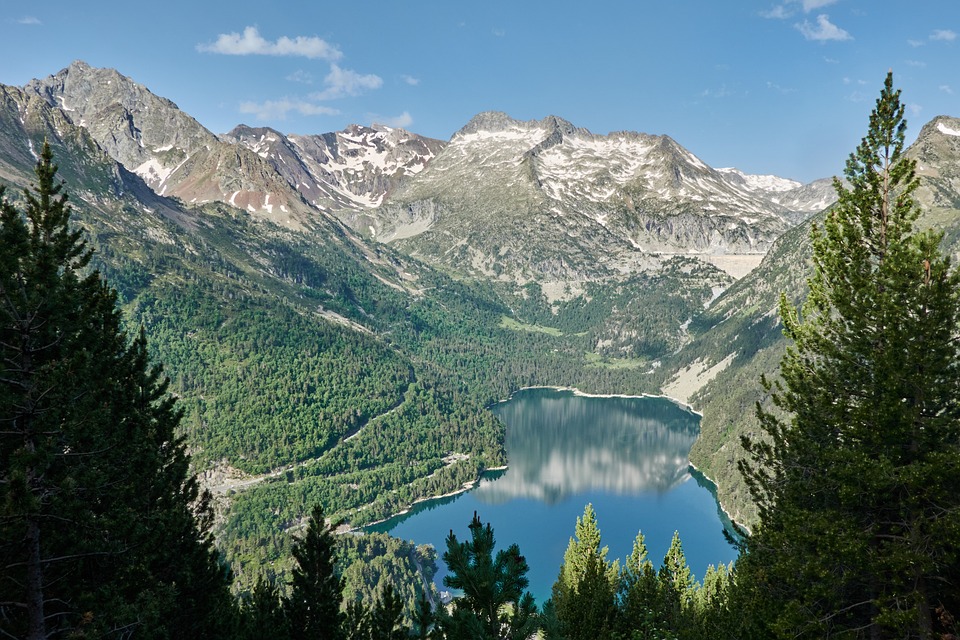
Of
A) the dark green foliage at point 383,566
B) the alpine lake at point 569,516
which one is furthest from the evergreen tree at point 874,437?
the alpine lake at point 569,516

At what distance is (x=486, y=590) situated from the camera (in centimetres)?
1280

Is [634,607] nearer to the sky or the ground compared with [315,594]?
nearer to the ground

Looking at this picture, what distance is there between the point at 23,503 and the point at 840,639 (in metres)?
20.5

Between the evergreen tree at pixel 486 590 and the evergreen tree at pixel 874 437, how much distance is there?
8419 millimetres

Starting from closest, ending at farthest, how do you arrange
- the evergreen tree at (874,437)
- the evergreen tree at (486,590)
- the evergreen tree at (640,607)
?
the evergreen tree at (486,590)
the evergreen tree at (874,437)
the evergreen tree at (640,607)

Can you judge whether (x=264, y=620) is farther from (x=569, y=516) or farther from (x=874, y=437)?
(x=569, y=516)

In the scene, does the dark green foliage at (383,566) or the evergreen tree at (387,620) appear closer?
the evergreen tree at (387,620)

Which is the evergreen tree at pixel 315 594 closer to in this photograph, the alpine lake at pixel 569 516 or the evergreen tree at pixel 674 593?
the evergreen tree at pixel 674 593

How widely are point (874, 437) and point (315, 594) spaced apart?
2868 centimetres

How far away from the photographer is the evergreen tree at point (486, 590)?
12648 mm

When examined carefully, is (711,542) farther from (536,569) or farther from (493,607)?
(493,607)

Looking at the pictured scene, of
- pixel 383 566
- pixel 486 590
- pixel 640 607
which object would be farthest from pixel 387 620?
pixel 383 566

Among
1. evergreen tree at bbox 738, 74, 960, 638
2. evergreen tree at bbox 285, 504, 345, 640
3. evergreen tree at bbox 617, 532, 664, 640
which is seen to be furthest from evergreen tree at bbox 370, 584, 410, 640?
evergreen tree at bbox 738, 74, 960, 638

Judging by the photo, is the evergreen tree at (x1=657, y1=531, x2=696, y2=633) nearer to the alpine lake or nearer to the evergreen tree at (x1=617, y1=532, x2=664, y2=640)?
the evergreen tree at (x1=617, y1=532, x2=664, y2=640)
